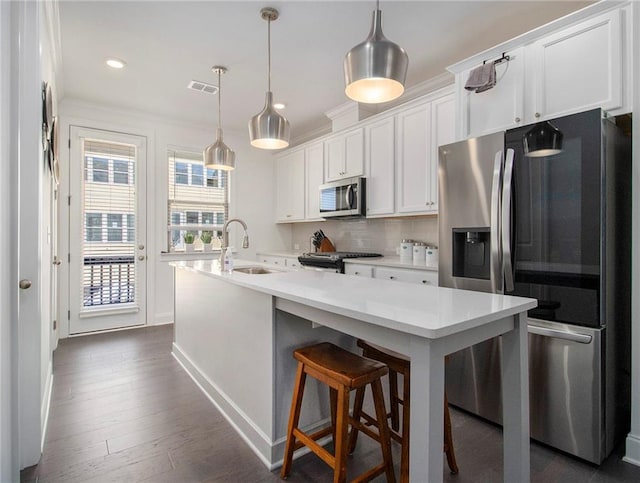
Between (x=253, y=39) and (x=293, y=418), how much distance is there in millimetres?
2725

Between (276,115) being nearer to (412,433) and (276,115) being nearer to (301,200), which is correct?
(412,433)

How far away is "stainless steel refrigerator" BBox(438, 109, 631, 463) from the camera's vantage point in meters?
1.80

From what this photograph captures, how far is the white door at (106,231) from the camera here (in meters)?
4.15

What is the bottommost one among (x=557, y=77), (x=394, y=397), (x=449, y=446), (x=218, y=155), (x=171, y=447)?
(x=171, y=447)

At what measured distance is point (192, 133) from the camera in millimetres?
4945

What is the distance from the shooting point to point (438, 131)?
3.19m

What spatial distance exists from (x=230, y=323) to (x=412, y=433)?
1.53 metres

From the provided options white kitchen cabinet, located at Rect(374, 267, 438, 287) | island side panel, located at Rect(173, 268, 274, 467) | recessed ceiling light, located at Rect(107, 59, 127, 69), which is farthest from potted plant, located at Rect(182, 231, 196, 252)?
white kitchen cabinet, located at Rect(374, 267, 438, 287)

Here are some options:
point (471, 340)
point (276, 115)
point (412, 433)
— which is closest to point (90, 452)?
point (412, 433)

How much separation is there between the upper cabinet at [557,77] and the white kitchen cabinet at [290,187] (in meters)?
2.87

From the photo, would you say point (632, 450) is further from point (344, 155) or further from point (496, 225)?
point (344, 155)

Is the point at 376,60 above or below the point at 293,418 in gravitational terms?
above

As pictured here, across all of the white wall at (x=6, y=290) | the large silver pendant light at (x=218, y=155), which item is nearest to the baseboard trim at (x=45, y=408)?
the white wall at (x=6, y=290)

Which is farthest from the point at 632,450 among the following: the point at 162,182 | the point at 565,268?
the point at 162,182
